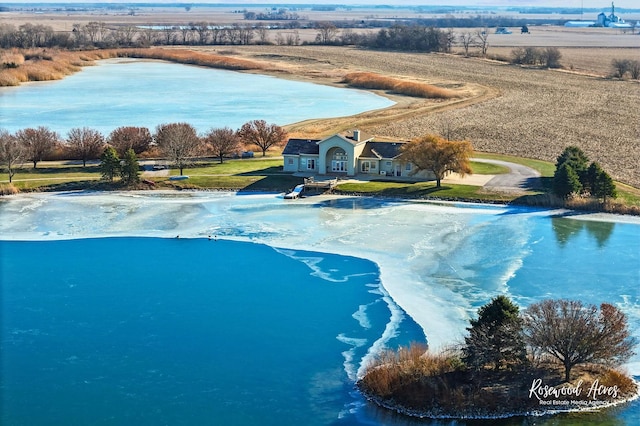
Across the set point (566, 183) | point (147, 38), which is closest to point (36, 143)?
point (566, 183)

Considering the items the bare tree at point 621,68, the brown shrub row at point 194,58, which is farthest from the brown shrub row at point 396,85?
the bare tree at point 621,68

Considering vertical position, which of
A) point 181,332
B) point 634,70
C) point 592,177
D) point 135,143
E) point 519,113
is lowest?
point 181,332

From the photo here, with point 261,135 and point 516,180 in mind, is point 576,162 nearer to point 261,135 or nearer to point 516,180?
point 516,180

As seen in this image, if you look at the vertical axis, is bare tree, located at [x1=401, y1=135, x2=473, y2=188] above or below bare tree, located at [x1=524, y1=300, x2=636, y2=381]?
above

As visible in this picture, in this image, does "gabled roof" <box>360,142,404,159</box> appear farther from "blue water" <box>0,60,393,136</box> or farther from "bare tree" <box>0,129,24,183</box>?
"bare tree" <box>0,129,24,183</box>

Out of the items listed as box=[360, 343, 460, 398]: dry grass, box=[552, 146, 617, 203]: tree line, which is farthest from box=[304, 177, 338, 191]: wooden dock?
box=[360, 343, 460, 398]: dry grass

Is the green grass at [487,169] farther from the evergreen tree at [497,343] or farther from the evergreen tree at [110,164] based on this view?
the evergreen tree at [497,343]
